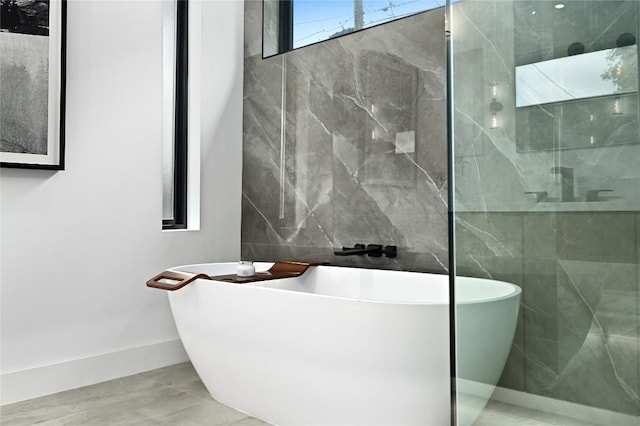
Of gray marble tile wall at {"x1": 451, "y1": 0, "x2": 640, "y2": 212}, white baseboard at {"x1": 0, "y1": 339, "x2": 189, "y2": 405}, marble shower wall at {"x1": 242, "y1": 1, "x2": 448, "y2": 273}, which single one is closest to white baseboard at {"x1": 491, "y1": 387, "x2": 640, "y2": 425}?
gray marble tile wall at {"x1": 451, "y1": 0, "x2": 640, "y2": 212}

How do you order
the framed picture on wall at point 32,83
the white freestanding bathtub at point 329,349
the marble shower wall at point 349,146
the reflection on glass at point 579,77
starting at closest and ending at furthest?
the reflection on glass at point 579,77, the white freestanding bathtub at point 329,349, the framed picture on wall at point 32,83, the marble shower wall at point 349,146

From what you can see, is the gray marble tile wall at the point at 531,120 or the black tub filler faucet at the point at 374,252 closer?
the gray marble tile wall at the point at 531,120

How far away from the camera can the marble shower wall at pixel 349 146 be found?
2736 mm

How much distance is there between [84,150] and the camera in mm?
2824

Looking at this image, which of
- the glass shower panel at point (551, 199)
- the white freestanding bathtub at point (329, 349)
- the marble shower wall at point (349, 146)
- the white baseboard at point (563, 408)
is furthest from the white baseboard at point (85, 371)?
the white baseboard at point (563, 408)

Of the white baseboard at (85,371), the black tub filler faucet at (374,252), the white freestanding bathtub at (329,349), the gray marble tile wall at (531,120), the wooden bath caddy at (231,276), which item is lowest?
the white baseboard at (85,371)

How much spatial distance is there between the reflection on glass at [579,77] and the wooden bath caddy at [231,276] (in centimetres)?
156

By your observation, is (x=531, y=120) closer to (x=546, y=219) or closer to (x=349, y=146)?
(x=546, y=219)

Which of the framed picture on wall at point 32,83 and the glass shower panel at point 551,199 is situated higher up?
the framed picture on wall at point 32,83

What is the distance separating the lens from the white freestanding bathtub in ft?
5.79

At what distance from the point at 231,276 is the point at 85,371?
35.5 inches

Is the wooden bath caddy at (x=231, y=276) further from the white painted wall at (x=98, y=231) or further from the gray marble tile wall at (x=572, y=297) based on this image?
the gray marble tile wall at (x=572, y=297)

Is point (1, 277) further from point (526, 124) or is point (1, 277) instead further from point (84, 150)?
point (526, 124)

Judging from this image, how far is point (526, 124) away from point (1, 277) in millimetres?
2388
